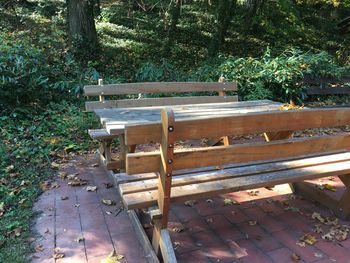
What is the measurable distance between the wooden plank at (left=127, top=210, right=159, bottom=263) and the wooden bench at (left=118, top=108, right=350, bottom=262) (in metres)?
0.06

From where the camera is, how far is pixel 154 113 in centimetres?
378

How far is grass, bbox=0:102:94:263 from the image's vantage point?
3156 millimetres

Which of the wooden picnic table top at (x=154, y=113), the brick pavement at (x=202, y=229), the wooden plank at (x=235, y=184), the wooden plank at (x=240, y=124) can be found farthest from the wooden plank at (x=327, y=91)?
the wooden plank at (x=240, y=124)

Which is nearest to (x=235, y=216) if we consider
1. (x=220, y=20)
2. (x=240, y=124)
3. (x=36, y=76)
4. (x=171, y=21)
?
(x=240, y=124)

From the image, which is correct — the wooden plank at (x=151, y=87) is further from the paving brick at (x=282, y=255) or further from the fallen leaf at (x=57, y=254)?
the paving brick at (x=282, y=255)

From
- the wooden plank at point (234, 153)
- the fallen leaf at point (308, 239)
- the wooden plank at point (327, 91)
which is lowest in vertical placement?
the fallen leaf at point (308, 239)

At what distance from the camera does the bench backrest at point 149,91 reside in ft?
13.9

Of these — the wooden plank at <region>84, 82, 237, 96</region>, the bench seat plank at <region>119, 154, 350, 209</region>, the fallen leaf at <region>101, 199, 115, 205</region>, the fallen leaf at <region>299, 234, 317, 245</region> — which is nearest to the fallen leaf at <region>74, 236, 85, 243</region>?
the fallen leaf at <region>101, 199, 115, 205</region>

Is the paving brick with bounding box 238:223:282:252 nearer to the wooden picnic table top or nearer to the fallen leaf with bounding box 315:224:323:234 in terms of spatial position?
the fallen leaf with bounding box 315:224:323:234

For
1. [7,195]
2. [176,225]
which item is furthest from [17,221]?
[176,225]

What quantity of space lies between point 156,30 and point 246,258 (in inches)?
439

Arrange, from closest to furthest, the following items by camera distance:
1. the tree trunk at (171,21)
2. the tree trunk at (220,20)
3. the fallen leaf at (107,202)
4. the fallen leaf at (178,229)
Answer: the fallen leaf at (178,229) → the fallen leaf at (107,202) → the tree trunk at (220,20) → the tree trunk at (171,21)

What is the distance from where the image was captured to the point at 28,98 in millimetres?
6273

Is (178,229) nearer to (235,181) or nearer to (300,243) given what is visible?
(235,181)
